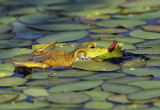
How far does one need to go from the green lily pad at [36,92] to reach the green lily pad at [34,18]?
3163 mm

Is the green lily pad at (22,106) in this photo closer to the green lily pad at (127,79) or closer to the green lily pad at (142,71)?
the green lily pad at (127,79)

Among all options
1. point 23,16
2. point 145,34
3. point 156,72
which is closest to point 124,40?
point 145,34

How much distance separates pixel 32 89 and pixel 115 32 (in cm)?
244

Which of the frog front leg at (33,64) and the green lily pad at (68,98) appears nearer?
the green lily pad at (68,98)

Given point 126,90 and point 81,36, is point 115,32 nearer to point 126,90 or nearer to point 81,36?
point 81,36

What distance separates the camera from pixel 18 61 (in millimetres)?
4957

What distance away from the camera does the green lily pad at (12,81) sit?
433 cm

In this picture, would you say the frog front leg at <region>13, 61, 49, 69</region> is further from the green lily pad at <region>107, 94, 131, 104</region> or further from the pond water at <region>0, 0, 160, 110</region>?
the green lily pad at <region>107, 94, 131, 104</region>

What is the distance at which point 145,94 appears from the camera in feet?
12.4

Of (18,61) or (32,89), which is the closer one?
(32,89)

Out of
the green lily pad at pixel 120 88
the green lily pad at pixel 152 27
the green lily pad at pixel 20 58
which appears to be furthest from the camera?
the green lily pad at pixel 152 27

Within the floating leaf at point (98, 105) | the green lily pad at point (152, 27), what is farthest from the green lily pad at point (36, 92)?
the green lily pad at point (152, 27)

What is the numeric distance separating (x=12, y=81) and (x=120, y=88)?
129 centimetres

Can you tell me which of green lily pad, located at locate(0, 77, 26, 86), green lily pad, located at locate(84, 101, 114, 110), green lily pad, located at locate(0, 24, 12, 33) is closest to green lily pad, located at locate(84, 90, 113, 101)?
green lily pad, located at locate(84, 101, 114, 110)
